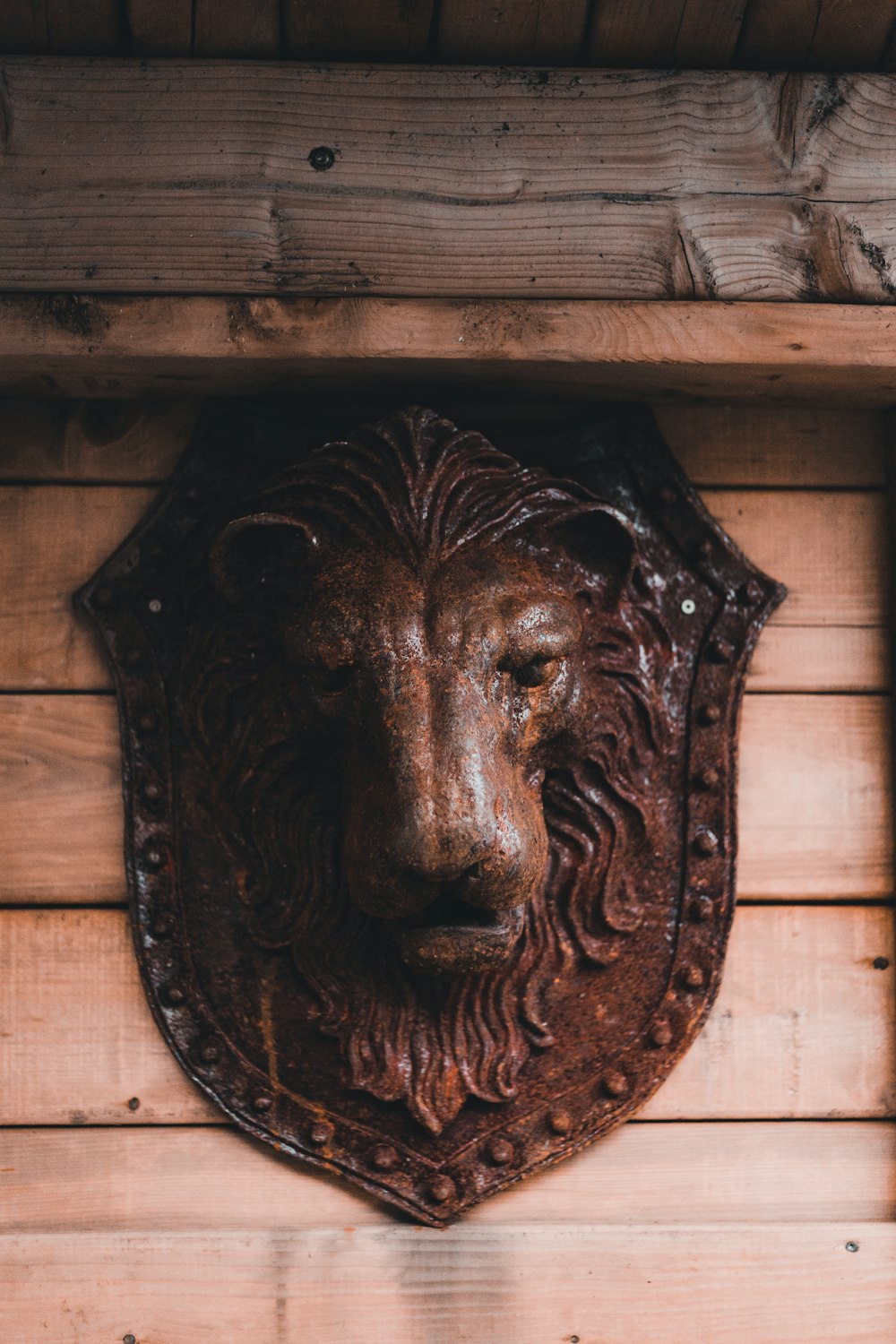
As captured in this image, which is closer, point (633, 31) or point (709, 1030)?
point (633, 31)

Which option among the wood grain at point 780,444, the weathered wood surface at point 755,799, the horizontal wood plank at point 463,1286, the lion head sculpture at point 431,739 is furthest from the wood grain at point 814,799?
the horizontal wood plank at point 463,1286

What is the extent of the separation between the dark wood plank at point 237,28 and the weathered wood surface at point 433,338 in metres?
0.22

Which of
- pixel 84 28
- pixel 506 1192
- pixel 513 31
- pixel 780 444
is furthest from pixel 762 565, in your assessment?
pixel 84 28

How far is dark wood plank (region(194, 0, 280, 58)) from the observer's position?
3.19 ft

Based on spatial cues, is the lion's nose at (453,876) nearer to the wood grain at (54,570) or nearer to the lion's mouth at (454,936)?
the lion's mouth at (454,936)

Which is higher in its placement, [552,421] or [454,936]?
[552,421]

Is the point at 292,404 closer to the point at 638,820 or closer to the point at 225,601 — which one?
the point at 225,601

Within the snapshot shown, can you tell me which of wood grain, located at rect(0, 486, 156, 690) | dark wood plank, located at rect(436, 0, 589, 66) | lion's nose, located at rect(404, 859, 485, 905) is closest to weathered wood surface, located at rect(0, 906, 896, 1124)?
wood grain, located at rect(0, 486, 156, 690)

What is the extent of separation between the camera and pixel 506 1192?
109cm

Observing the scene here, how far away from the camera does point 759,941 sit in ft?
3.75

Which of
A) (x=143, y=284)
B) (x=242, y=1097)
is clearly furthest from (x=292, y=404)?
(x=242, y=1097)

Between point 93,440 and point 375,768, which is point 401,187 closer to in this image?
point 93,440

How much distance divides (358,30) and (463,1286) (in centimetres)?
112

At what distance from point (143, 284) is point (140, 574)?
27 centimetres
